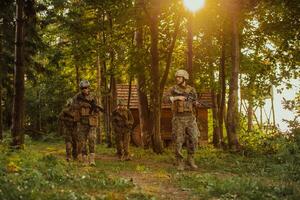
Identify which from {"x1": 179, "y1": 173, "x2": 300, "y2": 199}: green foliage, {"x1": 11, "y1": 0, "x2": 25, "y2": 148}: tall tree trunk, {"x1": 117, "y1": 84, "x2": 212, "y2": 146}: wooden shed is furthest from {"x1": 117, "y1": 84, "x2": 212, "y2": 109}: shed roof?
{"x1": 179, "y1": 173, "x2": 300, "y2": 199}: green foliage

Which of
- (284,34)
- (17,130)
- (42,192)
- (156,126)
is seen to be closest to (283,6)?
(284,34)

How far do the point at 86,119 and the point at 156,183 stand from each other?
4.91 meters

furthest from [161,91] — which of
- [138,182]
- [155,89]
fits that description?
[138,182]

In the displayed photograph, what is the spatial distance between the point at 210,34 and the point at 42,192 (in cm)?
2010

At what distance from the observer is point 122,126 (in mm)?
20031

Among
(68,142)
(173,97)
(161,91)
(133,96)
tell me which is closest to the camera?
(173,97)

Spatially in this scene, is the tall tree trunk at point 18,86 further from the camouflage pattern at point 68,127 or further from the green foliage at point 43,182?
the green foliage at point 43,182

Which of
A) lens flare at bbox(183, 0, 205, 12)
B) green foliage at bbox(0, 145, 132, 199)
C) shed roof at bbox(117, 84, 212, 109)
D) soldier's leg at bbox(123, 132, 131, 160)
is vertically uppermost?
lens flare at bbox(183, 0, 205, 12)

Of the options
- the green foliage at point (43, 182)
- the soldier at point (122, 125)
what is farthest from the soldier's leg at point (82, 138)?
the soldier at point (122, 125)

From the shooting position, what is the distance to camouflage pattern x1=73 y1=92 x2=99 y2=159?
16053 millimetres

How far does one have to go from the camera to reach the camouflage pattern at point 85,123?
16053mm

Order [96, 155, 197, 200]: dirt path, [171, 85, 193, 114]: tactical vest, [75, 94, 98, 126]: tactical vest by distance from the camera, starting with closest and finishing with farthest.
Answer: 1. [96, 155, 197, 200]: dirt path
2. [171, 85, 193, 114]: tactical vest
3. [75, 94, 98, 126]: tactical vest

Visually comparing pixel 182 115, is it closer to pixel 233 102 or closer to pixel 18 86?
pixel 233 102

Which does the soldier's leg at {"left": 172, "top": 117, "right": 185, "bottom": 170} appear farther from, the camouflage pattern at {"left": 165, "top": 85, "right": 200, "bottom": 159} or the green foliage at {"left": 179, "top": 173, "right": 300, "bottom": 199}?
the green foliage at {"left": 179, "top": 173, "right": 300, "bottom": 199}
